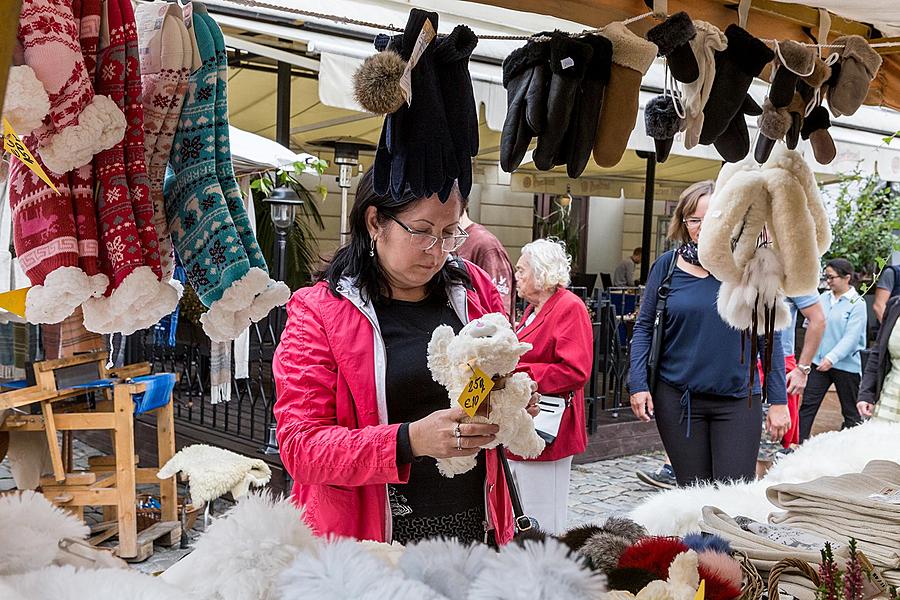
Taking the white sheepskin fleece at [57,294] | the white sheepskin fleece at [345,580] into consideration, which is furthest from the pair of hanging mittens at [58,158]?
the white sheepskin fleece at [345,580]

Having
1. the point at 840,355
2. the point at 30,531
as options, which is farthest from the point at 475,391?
the point at 840,355

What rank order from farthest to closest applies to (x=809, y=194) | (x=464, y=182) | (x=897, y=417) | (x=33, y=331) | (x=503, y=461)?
1. (x=33, y=331)
2. (x=897, y=417)
3. (x=809, y=194)
4. (x=503, y=461)
5. (x=464, y=182)

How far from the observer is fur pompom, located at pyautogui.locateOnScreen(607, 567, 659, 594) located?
118cm

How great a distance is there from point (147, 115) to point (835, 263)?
20.3ft

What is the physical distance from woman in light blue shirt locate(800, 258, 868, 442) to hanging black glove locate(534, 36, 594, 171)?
519 cm

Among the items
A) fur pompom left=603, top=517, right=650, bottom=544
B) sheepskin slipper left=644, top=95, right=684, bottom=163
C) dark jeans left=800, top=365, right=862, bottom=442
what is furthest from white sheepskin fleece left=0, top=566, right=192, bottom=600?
dark jeans left=800, top=365, right=862, bottom=442

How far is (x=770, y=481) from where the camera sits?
2.41 meters

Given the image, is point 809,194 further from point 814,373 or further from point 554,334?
point 814,373

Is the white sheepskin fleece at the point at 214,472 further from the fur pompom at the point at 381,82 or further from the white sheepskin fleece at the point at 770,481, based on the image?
the fur pompom at the point at 381,82

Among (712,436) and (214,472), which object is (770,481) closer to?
(712,436)

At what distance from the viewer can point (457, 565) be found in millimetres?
835

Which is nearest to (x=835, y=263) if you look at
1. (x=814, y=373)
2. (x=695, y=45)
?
(x=814, y=373)

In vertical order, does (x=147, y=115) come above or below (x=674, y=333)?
above

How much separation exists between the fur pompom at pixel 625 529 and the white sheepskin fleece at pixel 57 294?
3.27 ft
